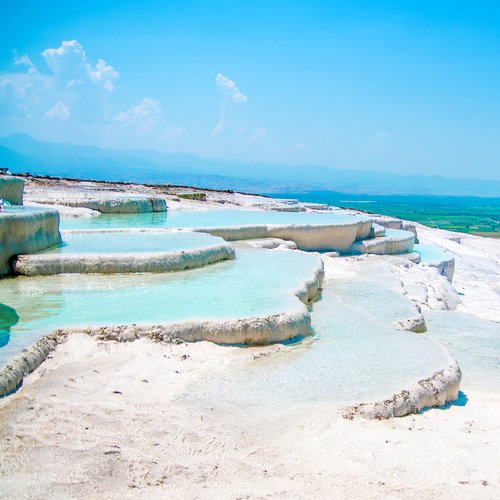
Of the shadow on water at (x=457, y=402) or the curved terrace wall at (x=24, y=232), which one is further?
the curved terrace wall at (x=24, y=232)

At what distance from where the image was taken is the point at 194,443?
279 cm

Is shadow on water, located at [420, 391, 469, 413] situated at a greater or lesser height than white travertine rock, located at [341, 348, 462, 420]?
lesser

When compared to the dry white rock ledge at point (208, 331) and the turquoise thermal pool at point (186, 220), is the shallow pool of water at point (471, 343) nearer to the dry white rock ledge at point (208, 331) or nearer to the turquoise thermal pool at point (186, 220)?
the dry white rock ledge at point (208, 331)

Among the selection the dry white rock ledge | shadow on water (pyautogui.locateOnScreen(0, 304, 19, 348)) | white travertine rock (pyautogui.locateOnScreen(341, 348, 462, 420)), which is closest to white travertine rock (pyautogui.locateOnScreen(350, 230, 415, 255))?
the dry white rock ledge

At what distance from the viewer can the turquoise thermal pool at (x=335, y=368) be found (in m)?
3.43

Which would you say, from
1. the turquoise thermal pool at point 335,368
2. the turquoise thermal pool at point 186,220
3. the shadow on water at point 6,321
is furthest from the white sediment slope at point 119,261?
the turquoise thermal pool at point 186,220

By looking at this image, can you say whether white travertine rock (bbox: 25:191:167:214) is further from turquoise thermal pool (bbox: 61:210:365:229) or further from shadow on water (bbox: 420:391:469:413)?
shadow on water (bbox: 420:391:469:413)

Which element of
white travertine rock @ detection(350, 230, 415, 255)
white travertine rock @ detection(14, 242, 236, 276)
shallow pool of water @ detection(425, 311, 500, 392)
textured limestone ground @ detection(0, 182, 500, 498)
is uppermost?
white travertine rock @ detection(14, 242, 236, 276)

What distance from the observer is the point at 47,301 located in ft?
15.8

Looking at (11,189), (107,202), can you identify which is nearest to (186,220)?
(107,202)

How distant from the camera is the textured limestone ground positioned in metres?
2.44

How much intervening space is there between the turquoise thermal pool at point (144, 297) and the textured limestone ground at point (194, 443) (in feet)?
1.39

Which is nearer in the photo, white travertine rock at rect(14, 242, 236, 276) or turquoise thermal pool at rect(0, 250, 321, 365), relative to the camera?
turquoise thermal pool at rect(0, 250, 321, 365)

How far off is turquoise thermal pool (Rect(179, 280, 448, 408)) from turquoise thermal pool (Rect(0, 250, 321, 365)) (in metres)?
0.45
